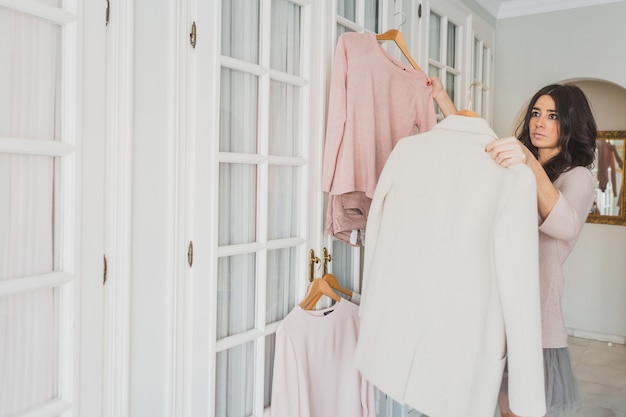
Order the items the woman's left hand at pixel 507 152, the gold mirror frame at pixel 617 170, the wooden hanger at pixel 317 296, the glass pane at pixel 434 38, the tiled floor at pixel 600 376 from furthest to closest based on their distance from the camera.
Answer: the gold mirror frame at pixel 617 170, the tiled floor at pixel 600 376, the glass pane at pixel 434 38, the wooden hanger at pixel 317 296, the woman's left hand at pixel 507 152

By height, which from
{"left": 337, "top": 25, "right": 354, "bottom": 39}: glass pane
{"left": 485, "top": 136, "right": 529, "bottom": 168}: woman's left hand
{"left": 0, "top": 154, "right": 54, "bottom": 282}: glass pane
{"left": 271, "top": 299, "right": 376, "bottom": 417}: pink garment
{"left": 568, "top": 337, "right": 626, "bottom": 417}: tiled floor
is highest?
{"left": 337, "top": 25, "right": 354, "bottom": 39}: glass pane

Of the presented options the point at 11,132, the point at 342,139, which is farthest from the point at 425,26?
the point at 11,132

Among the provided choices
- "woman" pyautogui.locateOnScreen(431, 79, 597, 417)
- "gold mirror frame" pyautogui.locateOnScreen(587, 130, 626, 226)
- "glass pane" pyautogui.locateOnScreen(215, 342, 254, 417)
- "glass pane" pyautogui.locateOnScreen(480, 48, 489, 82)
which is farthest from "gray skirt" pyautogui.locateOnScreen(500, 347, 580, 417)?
"gold mirror frame" pyautogui.locateOnScreen(587, 130, 626, 226)

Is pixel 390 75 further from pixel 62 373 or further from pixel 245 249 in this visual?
pixel 62 373

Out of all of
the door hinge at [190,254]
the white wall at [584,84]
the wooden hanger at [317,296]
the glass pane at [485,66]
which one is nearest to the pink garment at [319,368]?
the wooden hanger at [317,296]

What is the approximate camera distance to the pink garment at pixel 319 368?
6.52 feet

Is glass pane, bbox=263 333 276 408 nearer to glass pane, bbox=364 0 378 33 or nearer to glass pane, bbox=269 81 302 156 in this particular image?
glass pane, bbox=269 81 302 156

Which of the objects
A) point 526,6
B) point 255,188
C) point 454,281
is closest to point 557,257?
point 454,281

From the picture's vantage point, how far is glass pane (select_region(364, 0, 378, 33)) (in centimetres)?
252

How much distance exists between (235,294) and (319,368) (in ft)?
1.69

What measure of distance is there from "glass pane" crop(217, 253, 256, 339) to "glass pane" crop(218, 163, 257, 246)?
75mm

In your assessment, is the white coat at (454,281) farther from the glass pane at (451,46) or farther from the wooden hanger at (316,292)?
the glass pane at (451,46)

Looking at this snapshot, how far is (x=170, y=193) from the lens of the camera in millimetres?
1590

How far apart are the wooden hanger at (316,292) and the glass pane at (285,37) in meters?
0.84
